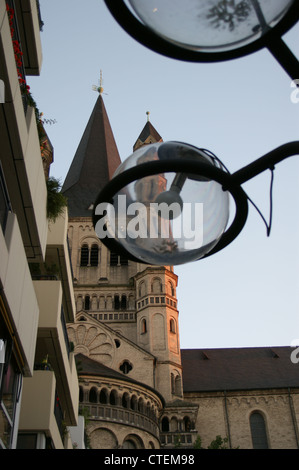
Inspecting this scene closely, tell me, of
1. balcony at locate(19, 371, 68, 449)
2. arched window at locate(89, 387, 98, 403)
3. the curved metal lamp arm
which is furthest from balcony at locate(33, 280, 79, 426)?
arched window at locate(89, 387, 98, 403)

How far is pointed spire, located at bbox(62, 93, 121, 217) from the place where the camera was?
4612 cm

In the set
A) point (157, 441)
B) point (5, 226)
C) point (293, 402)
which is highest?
point (293, 402)

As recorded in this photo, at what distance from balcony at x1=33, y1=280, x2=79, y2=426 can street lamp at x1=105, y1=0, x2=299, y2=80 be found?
885cm

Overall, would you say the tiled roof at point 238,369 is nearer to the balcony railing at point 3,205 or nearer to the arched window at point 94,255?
the arched window at point 94,255

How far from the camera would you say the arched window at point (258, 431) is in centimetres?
3675

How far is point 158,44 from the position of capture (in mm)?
2285

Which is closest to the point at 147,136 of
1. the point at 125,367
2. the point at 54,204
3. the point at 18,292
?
the point at 125,367

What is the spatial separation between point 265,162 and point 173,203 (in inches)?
17.9

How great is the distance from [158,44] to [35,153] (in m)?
7.57

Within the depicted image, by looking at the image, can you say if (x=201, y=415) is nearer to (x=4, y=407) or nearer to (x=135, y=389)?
(x=135, y=389)

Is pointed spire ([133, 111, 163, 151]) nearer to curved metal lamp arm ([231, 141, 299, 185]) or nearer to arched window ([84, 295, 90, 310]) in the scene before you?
arched window ([84, 295, 90, 310])

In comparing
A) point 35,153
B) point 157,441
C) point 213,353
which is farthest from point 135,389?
point 35,153

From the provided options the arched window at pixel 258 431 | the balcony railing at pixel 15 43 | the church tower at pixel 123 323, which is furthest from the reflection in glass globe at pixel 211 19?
the arched window at pixel 258 431

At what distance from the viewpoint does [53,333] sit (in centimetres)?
1081
